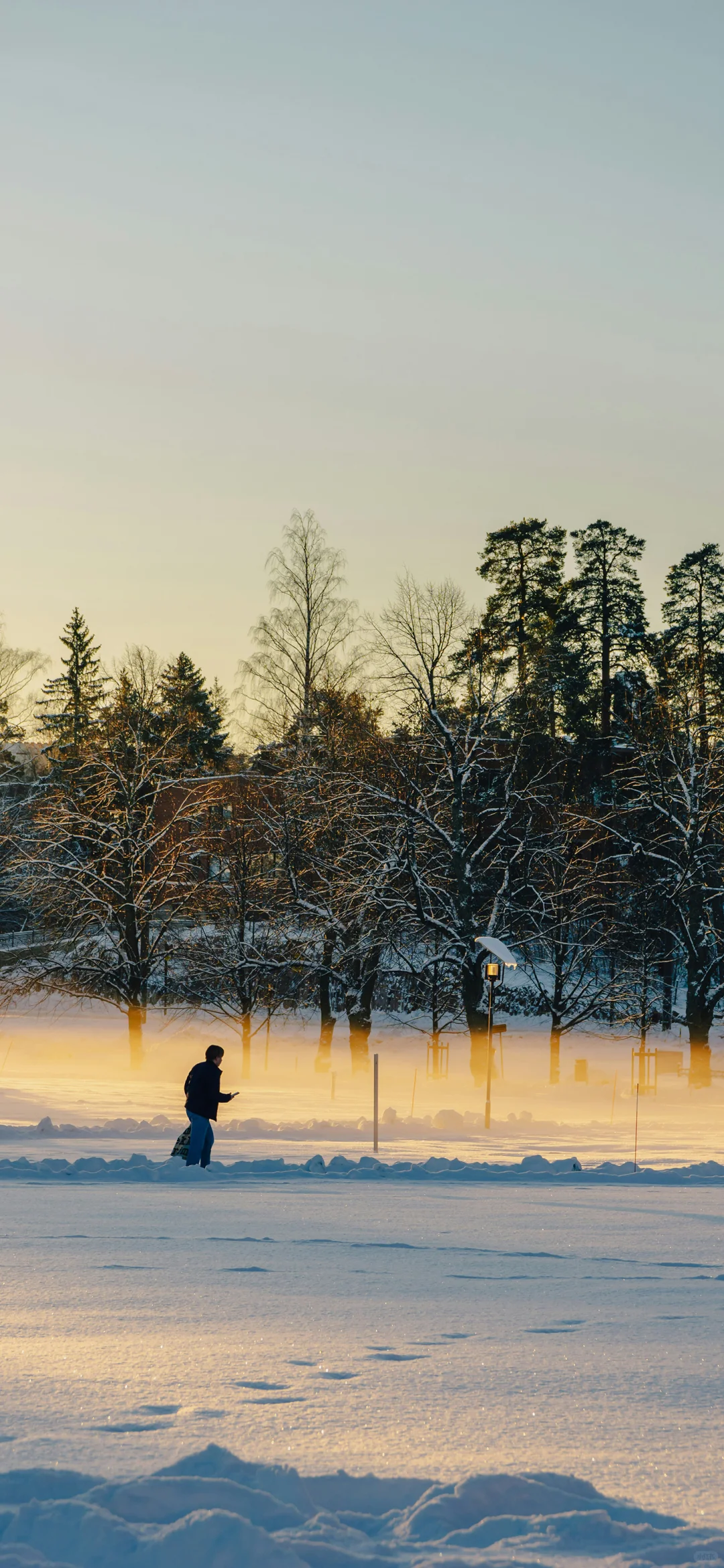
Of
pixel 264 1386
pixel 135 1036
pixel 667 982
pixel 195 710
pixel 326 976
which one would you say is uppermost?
pixel 195 710

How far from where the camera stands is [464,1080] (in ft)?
117

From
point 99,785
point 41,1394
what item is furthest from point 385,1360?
point 99,785

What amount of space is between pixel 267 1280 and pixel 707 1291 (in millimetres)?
2615

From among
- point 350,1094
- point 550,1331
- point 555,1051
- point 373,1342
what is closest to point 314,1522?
point 373,1342

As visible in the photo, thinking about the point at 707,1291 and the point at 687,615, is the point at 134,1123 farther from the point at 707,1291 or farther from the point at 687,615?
the point at 687,615

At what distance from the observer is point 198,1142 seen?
1391 cm

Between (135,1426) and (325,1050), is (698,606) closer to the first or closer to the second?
(325,1050)

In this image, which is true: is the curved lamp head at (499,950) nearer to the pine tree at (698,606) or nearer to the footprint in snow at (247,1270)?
the footprint in snow at (247,1270)

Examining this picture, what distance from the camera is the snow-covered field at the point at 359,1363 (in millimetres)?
3932

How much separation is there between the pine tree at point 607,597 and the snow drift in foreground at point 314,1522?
171 ft

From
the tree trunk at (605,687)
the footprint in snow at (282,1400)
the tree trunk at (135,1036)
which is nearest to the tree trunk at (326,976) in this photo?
the tree trunk at (135,1036)

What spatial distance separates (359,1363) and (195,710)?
49.4 m

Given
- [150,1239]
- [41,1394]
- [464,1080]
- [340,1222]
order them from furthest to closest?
[464,1080], [340,1222], [150,1239], [41,1394]

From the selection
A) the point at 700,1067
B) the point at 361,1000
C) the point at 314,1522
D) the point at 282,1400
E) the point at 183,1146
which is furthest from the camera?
the point at 361,1000
